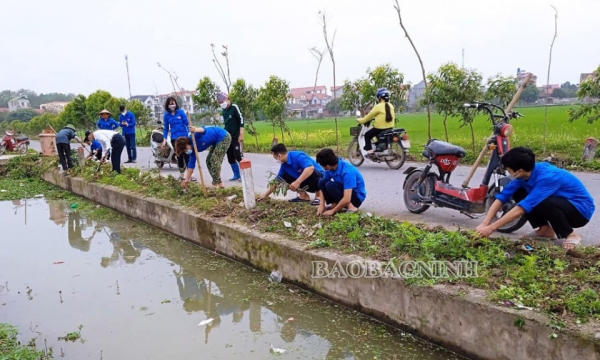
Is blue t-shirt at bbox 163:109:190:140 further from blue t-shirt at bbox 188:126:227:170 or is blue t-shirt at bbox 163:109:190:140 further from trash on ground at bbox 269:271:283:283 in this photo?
trash on ground at bbox 269:271:283:283

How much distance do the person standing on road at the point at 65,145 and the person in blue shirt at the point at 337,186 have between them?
728 centimetres

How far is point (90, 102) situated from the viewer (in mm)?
25406

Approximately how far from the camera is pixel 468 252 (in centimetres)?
330

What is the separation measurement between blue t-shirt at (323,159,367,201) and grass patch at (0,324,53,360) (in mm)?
2800

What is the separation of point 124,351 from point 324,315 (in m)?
1.45

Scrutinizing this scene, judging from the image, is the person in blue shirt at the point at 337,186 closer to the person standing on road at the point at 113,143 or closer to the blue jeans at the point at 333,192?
the blue jeans at the point at 333,192

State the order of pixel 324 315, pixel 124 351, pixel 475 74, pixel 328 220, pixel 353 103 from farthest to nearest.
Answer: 1. pixel 353 103
2. pixel 475 74
3. pixel 328 220
4. pixel 324 315
5. pixel 124 351

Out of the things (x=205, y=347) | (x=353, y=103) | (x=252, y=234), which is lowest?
(x=205, y=347)

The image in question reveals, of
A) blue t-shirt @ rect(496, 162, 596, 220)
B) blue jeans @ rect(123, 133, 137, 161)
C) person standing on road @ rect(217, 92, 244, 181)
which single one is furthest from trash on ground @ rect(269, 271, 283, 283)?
blue jeans @ rect(123, 133, 137, 161)

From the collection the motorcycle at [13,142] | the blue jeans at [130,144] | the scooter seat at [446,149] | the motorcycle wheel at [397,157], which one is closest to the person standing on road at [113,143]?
the blue jeans at [130,144]

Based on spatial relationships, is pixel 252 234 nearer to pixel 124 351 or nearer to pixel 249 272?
pixel 249 272

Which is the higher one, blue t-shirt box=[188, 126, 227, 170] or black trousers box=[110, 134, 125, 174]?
blue t-shirt box=[188, 126, 227, 170]

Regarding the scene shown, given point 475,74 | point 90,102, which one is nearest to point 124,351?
point 475,74

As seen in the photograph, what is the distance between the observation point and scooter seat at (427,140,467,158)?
4.75 metres
